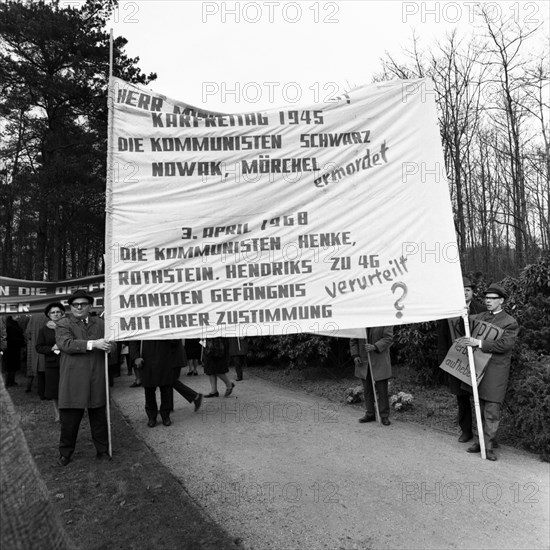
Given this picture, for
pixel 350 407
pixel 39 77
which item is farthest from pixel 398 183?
pixel 39 77

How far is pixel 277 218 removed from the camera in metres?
4.77

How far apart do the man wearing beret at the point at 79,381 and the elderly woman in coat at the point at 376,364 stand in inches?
128

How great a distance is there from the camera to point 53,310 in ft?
20.4

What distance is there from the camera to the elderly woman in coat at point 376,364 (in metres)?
6.30

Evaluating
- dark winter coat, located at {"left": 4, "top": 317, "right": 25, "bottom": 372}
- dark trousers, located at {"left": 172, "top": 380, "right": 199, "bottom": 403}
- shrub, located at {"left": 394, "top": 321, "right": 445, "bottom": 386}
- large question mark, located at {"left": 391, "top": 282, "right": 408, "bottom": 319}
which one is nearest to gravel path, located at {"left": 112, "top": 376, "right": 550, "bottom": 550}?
dark trousers, located at {"left": 172, "top": 380, "right": 199, "bottom": 403}

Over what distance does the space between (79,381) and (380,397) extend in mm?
3777

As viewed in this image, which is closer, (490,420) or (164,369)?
(490,420)

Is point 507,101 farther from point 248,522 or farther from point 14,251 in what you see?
point 14,251

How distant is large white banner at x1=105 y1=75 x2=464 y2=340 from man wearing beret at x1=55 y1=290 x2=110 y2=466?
3.67ft

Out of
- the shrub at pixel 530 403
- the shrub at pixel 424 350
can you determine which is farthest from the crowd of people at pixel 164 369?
the shrub at pixel 424 350

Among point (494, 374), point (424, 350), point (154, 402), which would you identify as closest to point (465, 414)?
point (494, 374)

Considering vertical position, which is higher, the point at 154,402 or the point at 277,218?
the point at 277,218

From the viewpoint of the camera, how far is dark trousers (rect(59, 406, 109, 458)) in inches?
207

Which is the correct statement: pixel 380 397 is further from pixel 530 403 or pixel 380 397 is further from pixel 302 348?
pixel 302 348
